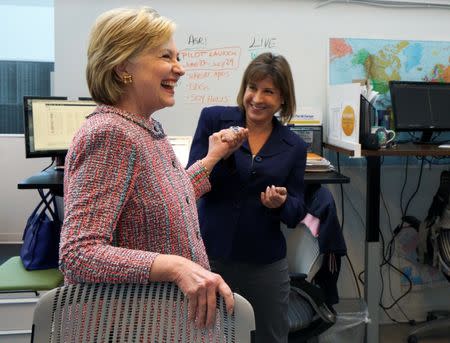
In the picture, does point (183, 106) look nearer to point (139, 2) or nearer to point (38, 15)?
point (139, 2)

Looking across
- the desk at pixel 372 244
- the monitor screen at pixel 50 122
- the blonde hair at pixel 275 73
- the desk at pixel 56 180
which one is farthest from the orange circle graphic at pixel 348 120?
the monitor screen at pixel 50 122

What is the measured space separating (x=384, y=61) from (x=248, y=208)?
183 centimetres

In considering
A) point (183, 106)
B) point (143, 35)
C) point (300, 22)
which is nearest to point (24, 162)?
point (183, 106)

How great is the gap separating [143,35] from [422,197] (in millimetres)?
2657

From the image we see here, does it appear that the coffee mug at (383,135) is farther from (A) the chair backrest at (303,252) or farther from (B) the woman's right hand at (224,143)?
(B) the woman's right hand at (224,143)

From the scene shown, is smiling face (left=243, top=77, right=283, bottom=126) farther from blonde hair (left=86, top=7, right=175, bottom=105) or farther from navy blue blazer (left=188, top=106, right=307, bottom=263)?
blonde hair (left=86, top=7, right=175, bottom=105)

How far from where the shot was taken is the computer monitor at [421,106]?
2.79 metres

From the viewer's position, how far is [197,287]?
0.79 m

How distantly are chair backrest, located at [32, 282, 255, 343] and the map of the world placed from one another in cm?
238

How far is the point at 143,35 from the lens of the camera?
931mm

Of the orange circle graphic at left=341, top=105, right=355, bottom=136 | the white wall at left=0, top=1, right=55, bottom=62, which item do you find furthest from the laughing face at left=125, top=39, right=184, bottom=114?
the white wall at left=0, top=1, right=55, bottom=62

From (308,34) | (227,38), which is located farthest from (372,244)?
(227,38)

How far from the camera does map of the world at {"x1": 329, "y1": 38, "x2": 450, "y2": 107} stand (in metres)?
2.94

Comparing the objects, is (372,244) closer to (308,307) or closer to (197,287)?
(308,307)
